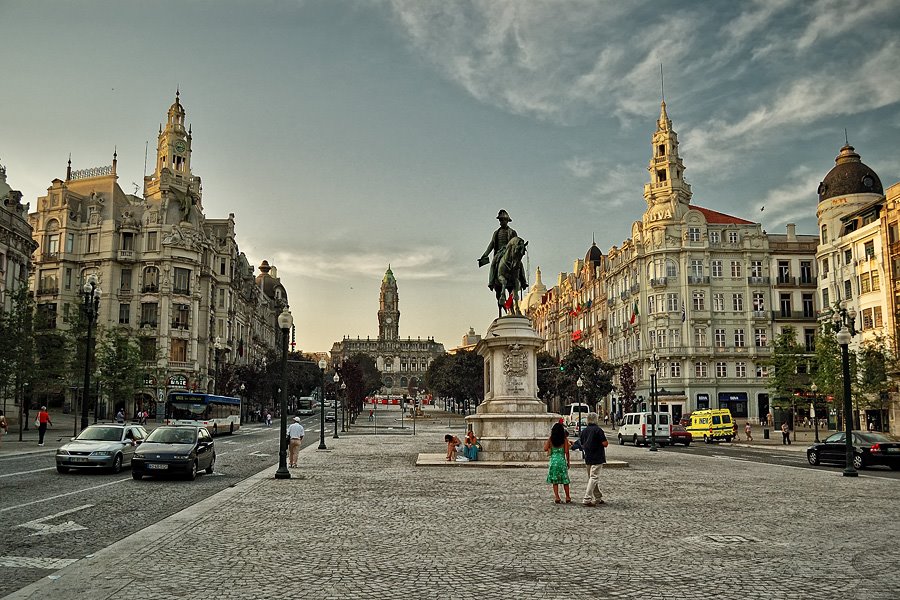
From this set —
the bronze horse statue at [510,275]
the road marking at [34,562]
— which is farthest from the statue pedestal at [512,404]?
the road marking at [34,562]

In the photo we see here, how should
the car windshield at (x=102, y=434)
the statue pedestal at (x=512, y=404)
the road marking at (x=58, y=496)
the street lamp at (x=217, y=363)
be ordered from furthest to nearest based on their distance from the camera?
1. the street lamp at (x=217, y=363)
2. the statue pedestal at (x=512, y=404)
3. the car windshield at (x=102, y=434)
4. the road marking at (x=58, y=496)

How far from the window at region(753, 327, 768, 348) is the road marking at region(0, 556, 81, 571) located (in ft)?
237

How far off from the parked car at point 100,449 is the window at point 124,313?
54.6 m

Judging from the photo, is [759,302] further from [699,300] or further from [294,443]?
[294,443]

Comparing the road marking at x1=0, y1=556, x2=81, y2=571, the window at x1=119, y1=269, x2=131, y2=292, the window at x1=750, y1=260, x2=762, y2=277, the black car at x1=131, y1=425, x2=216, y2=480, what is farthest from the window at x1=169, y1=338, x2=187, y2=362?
the road marking at x1=0, y1=556, x2=81, y2=571

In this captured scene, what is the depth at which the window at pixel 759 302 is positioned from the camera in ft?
240

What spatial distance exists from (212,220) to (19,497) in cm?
8456

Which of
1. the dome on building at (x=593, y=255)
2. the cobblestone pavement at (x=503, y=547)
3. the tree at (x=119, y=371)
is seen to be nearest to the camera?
the cobblestone pavement at (x=503, y=547)

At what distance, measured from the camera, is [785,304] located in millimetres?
73500

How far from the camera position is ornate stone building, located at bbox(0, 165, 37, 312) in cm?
5212

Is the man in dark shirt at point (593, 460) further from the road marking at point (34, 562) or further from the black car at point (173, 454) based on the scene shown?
the black car at point (173, 454)

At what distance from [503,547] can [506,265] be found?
18846 mm

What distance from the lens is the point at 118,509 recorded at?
1432 cm

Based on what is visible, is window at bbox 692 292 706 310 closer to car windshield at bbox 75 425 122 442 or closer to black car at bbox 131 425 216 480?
black car at bbox 131 425 216 480
